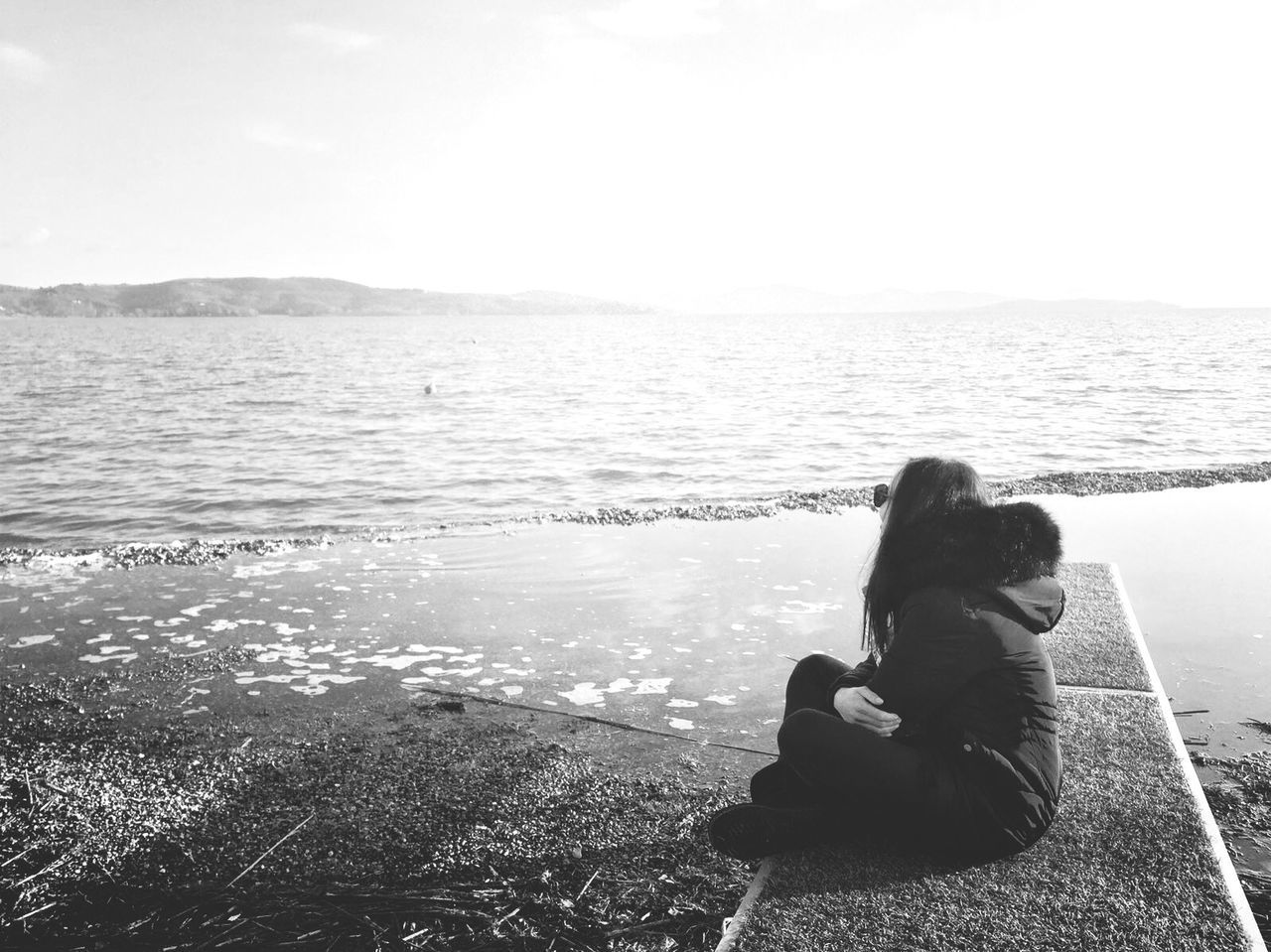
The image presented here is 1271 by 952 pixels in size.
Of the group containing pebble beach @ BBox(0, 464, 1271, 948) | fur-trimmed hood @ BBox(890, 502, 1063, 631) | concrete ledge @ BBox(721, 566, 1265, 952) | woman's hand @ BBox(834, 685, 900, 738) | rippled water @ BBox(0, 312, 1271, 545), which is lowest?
rippled water @ BBox(0, 312, 1271, 545)

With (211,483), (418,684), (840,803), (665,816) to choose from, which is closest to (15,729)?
(418,684)

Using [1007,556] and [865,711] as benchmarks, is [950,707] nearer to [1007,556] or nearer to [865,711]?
[865,711]

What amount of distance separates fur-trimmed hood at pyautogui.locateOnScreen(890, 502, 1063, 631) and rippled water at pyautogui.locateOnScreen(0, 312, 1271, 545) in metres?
12.6

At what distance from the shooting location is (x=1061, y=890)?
3797mm

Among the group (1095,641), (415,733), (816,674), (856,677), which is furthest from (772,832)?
(1095,641)

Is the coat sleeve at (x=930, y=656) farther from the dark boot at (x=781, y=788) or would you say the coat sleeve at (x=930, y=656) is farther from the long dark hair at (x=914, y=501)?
the dark boot at (x=781, y=788)

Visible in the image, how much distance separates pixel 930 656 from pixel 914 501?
0.69 metres

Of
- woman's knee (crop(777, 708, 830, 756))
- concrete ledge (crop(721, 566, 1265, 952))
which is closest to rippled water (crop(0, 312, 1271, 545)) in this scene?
woman's knee (crop(777, 708, 830, 756))

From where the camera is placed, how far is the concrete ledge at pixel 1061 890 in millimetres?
3512

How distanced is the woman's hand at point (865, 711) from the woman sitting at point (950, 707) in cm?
1

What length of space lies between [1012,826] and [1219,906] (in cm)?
77

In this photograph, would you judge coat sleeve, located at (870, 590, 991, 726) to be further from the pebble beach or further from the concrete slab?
the concrete slab

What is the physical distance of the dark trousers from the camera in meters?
3.88

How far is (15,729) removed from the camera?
6703mm
